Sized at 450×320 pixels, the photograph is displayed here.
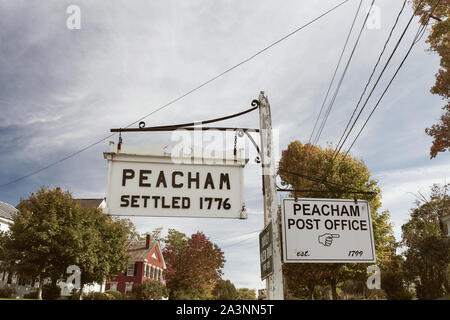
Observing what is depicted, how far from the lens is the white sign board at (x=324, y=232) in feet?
15.6

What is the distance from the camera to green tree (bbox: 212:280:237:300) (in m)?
74.0

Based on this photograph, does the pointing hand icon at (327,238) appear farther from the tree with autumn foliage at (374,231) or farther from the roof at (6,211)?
the roof at (6,211)

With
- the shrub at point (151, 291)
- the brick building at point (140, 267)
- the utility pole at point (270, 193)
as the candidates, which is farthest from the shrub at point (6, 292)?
the utility pole at point (270, 193)

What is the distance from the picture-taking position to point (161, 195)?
4316 millimetres

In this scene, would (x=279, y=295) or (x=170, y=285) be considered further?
(x=170, y=285)

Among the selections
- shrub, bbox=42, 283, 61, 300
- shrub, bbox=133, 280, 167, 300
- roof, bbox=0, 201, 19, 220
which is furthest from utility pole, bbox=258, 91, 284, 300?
shrub, bbox=133, 280, 167, 300

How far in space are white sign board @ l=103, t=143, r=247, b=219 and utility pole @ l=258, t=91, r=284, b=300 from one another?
50 cm

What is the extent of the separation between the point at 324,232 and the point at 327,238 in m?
0.09

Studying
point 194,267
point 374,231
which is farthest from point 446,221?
point 194,267

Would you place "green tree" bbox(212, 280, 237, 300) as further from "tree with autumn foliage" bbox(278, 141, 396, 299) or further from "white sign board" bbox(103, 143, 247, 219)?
"white sign board" bbox(103, 143, 247, 219)

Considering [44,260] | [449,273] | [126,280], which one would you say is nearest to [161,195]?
[449,273]

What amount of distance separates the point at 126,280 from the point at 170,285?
7756mm

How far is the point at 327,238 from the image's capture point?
15.7 ft
